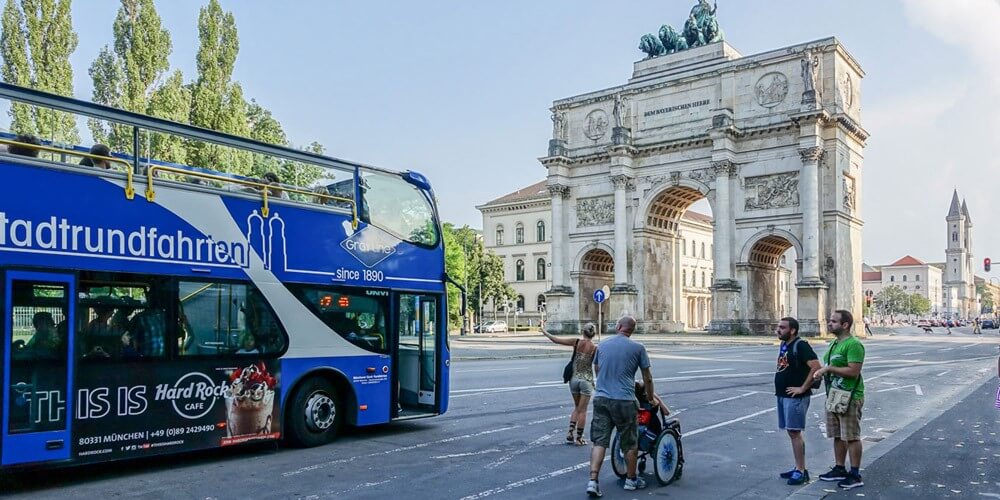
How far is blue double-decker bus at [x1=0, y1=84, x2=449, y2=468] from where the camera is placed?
7672 mm

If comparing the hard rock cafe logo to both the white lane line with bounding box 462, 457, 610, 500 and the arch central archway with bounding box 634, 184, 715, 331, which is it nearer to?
the white lane line with bounding box 462, 457, 610, 500

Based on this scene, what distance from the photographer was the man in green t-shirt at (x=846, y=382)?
25.5 feet

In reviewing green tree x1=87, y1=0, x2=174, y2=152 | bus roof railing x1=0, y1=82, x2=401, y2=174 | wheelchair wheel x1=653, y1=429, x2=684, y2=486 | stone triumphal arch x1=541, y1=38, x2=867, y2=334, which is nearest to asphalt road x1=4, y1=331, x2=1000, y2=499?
wheelchair wheel x1=653, y1=429, x2=684, y2=486

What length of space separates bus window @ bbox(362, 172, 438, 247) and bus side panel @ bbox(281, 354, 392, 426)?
1840 millimetres

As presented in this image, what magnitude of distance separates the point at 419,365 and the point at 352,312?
1573mm

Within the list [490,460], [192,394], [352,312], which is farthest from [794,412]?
[192,394]

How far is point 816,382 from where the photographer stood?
25.7 feet

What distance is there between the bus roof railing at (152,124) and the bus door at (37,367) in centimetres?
167

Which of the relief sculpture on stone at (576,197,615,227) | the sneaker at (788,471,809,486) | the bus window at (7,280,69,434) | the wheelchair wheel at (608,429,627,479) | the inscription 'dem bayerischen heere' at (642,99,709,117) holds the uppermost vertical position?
the inscription 'dem bayerischen heere' at (642,99,709,117)

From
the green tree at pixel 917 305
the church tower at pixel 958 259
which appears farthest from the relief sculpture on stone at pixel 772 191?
the church tower at pixel 958 259

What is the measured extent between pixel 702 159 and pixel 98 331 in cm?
4932

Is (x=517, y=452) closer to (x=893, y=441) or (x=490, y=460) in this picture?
(x=490, y=460)

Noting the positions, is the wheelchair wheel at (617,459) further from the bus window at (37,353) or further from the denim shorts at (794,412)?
the bus window at (37,353)

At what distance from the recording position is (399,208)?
38.2 feet
